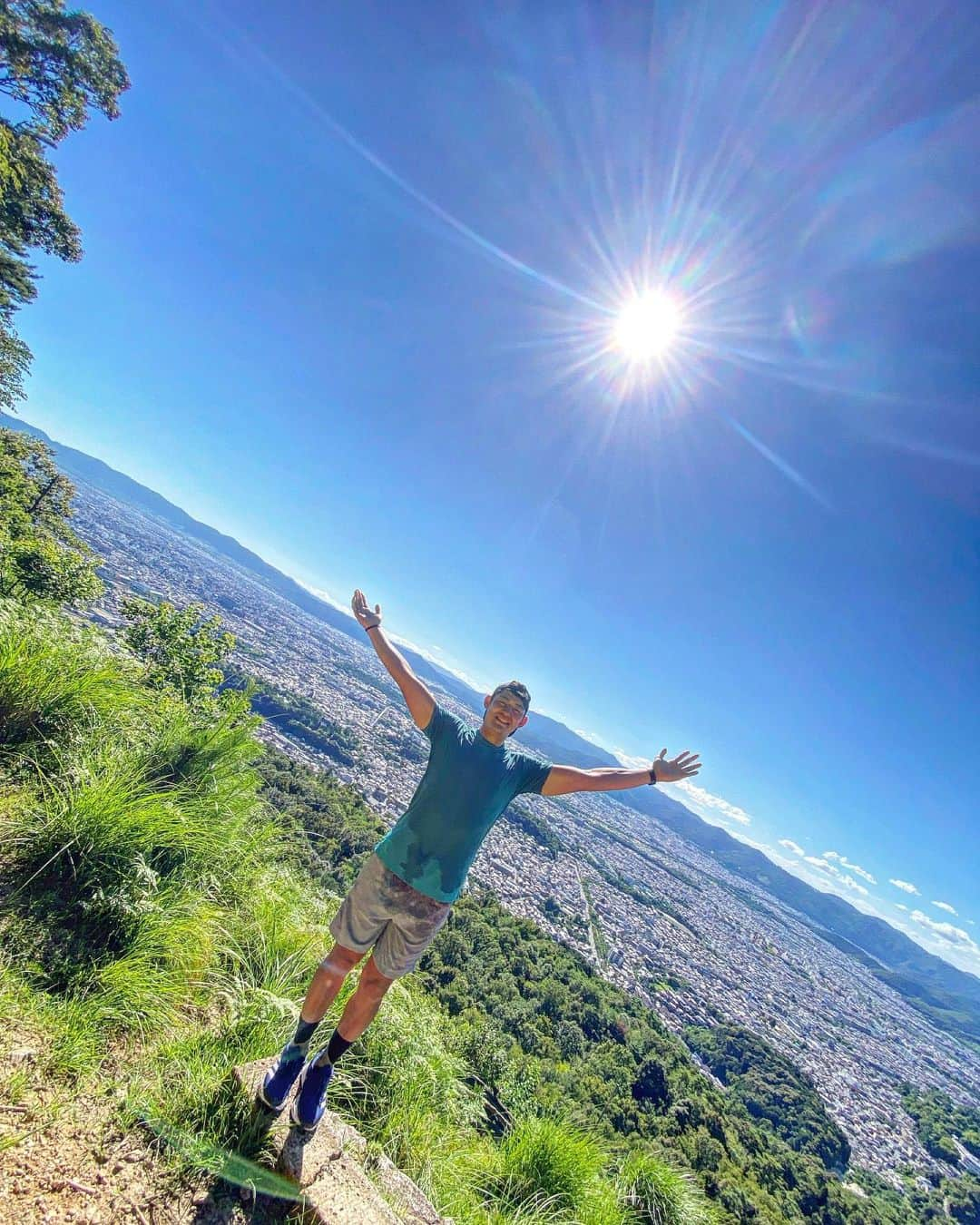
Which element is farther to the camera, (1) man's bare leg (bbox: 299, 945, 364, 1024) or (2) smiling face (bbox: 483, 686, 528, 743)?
(2) smiling face (bbox: 483, 686, 528, 743)

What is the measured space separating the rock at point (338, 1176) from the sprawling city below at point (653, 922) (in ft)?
72.4

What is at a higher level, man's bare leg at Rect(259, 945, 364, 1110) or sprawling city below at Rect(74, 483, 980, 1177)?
man's bare leg at Rect(259, 945, 364, 1110)

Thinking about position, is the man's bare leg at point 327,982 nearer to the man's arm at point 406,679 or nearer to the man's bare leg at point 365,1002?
the man's bare leg at point 365,1002

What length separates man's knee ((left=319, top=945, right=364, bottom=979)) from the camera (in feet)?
7.34

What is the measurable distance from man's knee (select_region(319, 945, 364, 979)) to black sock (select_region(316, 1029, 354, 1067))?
0.24 m

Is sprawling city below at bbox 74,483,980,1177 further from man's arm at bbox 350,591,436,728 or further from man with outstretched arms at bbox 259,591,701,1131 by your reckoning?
man with outstretched arms at bbox 259,591,701,1131

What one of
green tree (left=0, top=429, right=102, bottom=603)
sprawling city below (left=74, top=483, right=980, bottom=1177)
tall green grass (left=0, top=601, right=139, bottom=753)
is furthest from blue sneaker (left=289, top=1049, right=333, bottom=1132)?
sprawling city below (left=74, top=483, right=980, bottom=1177)

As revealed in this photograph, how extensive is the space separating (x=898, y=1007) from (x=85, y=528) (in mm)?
158405

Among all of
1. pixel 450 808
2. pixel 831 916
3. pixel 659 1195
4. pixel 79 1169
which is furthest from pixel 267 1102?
pixel 831 916

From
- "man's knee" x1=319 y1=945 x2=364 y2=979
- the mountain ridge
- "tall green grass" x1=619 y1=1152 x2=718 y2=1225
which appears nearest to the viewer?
"man's knee" x1=319 y1=945 x2=364 y2=979

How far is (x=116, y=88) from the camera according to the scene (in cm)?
1057

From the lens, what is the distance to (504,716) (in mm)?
2547

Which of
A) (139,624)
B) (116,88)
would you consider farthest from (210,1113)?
(116,88)

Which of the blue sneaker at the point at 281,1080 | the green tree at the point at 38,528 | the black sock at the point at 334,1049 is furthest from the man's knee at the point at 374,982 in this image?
the green tree at the point at 38,528
